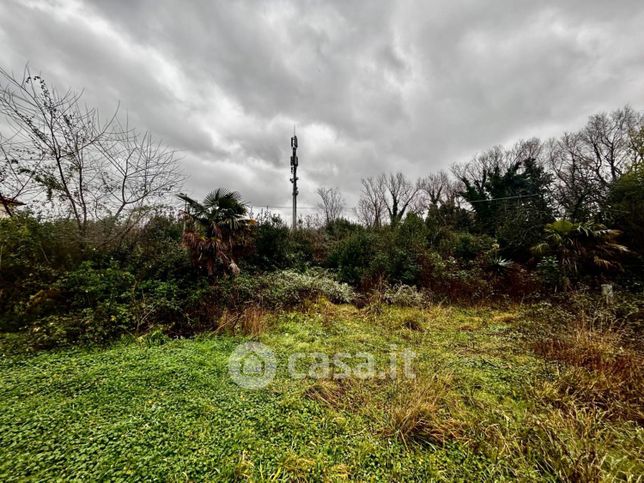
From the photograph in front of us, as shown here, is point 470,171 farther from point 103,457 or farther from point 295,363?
point 103,457

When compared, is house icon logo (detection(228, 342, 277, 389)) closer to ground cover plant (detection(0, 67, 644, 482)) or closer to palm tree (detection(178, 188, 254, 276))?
ground cover plant (detection(0, 67, 644, 482))

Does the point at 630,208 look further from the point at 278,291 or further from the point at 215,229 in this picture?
the point at 215,229

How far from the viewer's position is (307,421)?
6.44 feet

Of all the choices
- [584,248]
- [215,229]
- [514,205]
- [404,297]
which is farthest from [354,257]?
[514,205]

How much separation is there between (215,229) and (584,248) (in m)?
9.58

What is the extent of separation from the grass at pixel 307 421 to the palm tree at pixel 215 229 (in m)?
2.53

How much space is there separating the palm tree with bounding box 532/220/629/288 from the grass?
4.29 metres

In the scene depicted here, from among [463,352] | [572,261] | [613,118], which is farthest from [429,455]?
[613,118]

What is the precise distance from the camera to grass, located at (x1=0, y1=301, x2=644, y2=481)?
1.52 meters

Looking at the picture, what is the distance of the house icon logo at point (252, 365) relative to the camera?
2520 millimetres

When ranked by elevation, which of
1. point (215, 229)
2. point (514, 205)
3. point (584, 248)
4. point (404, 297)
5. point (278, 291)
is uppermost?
point (514, 205)

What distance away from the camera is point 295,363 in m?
2.96

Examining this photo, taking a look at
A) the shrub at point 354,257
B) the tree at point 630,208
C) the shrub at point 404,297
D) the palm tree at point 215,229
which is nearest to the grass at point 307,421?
the palm tree at point 215,229

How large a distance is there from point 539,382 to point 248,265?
681 cm
